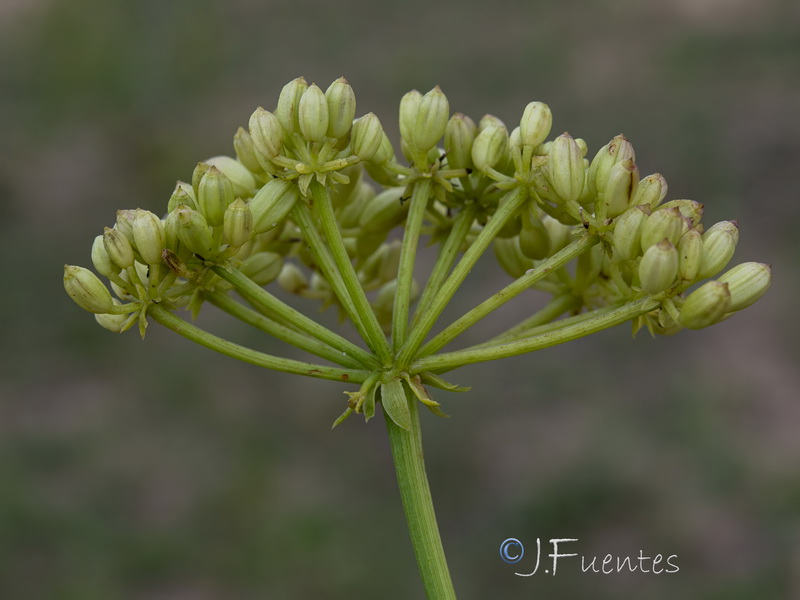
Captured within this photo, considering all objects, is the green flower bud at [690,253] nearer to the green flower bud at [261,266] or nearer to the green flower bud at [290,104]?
the green flower bud at [290,104]

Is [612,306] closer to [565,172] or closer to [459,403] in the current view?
[565,172]

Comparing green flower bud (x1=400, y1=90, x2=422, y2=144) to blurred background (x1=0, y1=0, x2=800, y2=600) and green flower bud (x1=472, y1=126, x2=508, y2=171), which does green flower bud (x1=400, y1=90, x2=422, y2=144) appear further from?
blurred background (x1=0, y1=0, x2=800, y2=600)

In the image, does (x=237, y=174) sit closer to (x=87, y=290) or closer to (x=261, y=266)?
(x=261, y=266)

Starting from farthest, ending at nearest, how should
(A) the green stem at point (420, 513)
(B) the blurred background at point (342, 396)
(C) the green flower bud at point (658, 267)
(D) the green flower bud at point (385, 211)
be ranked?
1. (B) the blurred background at point (342, 396)
2. (D) the green flower bud at point (385, 211)
3. (A) the green stem at point (420, 513)
4. (C) the green flower bud at point (658, 267)

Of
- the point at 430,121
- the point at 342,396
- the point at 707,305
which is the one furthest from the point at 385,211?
the point at 342,396

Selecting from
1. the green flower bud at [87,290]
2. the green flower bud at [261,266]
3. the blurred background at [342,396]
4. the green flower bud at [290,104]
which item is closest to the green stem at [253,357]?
the green flower bud at [87,290]

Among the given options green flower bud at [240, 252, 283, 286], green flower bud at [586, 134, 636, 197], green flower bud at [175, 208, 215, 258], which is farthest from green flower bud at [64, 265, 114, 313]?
green flower bud at [586, 134, 636, 197]

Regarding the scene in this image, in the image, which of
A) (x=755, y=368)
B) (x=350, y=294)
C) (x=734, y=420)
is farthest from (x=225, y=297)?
(x=755, y=368)
